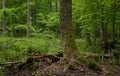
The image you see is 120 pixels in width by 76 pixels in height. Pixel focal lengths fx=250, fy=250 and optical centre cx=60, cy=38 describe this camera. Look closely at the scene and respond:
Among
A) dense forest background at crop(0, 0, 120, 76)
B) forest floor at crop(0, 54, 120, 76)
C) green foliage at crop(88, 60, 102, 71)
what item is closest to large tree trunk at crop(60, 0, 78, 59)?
dense forest background at crop(0, 0, 120, 76)

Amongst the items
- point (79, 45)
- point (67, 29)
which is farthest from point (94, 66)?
point (79, 45)

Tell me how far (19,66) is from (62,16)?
2252 millimetres

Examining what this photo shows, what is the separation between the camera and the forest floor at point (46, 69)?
7705 millimetres

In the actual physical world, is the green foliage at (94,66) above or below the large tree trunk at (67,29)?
below

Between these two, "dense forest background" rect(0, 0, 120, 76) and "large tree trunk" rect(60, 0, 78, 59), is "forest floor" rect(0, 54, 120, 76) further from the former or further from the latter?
"large tree trunk" rect(60, 0, 78, 59)

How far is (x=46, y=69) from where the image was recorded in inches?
311

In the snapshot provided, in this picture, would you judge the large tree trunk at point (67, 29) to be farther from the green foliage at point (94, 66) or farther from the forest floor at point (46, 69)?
the green foliage at point (94, 66)

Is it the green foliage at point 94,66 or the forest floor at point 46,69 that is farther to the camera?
the green foliage at point 94,66

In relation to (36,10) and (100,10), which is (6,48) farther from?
(36,10)

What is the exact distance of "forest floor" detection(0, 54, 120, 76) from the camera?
7.71 metres

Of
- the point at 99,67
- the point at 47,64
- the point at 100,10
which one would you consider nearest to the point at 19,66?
the point at 47,64

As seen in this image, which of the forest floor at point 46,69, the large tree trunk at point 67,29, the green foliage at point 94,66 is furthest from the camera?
the large tree trunk at point 67,29

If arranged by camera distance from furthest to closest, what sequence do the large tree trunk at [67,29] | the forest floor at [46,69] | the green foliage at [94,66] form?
the large tree trunk at [67,29] → the green foliage at [94,66] → the forest floor at [46,69]

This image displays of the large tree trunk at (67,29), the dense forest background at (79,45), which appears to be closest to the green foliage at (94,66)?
the dense forest background at (79,45)
